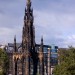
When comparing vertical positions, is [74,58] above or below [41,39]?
below

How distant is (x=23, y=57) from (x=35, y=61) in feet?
15.2

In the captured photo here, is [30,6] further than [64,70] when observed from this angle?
Yes

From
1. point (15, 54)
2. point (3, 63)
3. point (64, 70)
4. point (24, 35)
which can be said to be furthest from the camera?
point (15, 54)

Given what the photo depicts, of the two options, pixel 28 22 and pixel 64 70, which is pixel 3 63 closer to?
pixel 28 22

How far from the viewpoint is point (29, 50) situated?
463ft

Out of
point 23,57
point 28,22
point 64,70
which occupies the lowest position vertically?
point 64,70

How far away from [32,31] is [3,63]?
1777 cm

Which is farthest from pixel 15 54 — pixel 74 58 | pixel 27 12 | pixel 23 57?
pixel 74 58

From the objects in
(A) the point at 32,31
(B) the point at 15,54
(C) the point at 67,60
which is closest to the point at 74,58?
(C) the point at 67,60

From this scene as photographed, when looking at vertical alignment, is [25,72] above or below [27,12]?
below

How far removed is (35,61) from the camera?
14562 centimetres

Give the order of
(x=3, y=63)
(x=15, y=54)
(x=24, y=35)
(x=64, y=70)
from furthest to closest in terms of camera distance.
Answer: (x=15, y=54) < (x=24, y=35) < (x=3, y=63) < (x=64, y=70)

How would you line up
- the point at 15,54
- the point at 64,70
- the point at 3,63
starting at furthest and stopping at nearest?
1. the point at 15,54
2. the point at 3,63
3. the point at 64,70

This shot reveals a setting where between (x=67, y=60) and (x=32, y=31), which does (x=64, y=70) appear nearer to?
(x=67, y=60)
